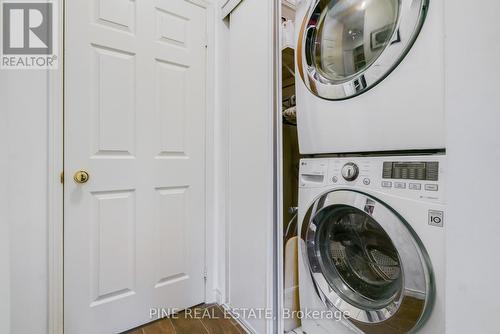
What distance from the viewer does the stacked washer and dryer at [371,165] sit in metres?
0.65

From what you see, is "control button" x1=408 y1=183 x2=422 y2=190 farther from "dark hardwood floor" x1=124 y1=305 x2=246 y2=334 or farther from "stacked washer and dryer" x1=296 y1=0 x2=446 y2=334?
"dark hardwood floor" x1=124 y1=305 x2=246 y2=334

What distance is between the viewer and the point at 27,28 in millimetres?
1081

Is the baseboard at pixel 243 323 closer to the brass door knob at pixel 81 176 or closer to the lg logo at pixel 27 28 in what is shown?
the brass door knob at pixel 81 176

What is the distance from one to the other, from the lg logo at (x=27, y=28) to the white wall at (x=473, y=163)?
152 centimetres

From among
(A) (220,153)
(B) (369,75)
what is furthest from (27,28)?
(B) (369,75)

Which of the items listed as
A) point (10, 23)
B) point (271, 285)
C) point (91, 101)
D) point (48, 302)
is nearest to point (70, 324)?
point (48, 302)

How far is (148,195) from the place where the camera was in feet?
4.47

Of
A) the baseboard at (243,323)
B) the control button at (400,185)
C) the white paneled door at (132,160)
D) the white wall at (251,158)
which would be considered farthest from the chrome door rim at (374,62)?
the baseboard at (243,323)

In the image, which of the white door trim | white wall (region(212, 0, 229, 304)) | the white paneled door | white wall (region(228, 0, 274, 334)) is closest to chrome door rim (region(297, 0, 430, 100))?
white wall (region(228, 0, 274, 334))

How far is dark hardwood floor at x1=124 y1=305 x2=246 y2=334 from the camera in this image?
131 centimetres

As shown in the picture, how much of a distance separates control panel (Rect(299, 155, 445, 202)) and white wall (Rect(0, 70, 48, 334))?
4.10 ft

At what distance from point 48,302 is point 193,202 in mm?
826

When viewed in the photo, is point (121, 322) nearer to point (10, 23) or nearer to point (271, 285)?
point (271, 285)

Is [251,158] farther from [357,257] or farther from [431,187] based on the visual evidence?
[431,187]
